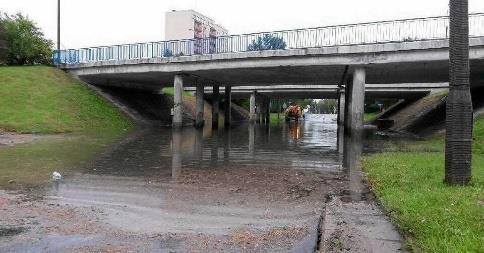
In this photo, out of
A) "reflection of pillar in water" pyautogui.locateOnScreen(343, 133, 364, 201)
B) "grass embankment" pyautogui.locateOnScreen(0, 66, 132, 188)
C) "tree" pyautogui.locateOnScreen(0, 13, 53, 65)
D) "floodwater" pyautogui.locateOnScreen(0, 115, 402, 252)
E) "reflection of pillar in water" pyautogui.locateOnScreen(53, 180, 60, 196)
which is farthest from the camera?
"tree" pyautogui.locateOnScreen(0, 13, 53, 65)

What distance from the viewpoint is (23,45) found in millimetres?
42031

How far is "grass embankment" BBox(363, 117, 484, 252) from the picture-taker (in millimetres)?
4613

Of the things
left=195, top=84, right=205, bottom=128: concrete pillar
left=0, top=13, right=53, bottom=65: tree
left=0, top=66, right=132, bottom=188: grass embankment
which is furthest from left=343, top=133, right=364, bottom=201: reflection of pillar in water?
left=0, top=13, right=53, bottom=65: tree

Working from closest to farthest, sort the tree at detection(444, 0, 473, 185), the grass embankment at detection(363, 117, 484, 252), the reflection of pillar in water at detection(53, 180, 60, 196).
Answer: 1. the grass embankment at detection(363, 117, 484, 252)
2. the tree at detection(444, 0, 473, 185)
3. the reflection of pillar in water at detection(53, 180, 60, 196)

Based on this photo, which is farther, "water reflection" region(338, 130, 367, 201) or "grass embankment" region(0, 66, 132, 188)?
"grass embankment" region(0, 66, 132, 188)

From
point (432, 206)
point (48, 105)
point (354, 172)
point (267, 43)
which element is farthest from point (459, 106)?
point (48, 105)

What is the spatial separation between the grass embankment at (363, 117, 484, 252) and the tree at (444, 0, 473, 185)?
0.32m

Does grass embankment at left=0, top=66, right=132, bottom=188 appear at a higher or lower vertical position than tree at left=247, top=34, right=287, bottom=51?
lower

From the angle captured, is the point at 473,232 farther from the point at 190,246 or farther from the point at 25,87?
the point at 25,87

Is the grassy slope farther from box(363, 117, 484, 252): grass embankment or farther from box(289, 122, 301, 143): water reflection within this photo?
box(363, 117, 484, 252): grass embankment

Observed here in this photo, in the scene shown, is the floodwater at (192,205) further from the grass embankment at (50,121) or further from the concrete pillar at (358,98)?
the concrete pillar at (358,98)

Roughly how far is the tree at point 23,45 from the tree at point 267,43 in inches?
912

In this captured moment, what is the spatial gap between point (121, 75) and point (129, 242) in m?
32.3

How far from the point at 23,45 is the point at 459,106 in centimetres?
4204
